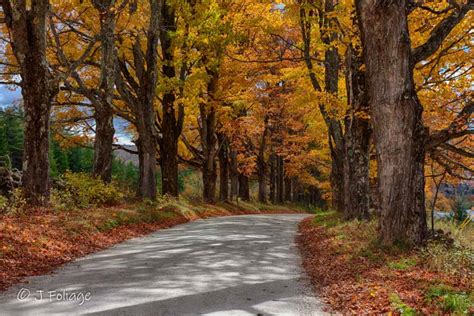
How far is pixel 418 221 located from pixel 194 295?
172 inches

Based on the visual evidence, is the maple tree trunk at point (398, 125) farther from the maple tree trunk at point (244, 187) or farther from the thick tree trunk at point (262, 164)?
the maple tree trunk at point (244, 187)

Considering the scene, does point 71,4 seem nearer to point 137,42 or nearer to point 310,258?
point 137,42

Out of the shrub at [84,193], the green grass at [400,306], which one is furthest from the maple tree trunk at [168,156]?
the green grass at [400,306]

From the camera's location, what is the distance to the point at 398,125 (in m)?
7.35

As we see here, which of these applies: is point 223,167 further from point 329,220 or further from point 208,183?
point 329,220

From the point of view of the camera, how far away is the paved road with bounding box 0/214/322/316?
15.8ft

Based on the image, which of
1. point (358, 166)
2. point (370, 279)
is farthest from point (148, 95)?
point (370, 279)

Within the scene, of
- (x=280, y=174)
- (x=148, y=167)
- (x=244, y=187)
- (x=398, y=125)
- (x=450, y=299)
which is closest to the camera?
(x=450, y=299)

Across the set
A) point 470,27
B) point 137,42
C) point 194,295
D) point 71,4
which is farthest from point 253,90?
point 194,295

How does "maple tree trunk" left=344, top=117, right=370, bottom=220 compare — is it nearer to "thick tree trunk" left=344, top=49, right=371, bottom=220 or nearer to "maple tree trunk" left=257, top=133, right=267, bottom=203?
"thick tree trunk" left=344, top=49, right=371, bottom=220

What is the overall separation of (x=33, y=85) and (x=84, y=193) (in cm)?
366

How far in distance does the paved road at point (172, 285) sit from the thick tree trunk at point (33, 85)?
3.18 m

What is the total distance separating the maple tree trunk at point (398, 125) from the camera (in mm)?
7332

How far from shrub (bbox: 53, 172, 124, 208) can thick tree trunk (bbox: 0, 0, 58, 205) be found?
38.4 inches
